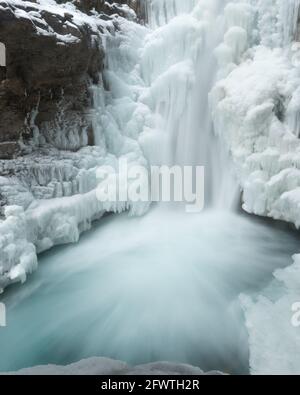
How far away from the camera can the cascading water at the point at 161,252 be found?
208 inches

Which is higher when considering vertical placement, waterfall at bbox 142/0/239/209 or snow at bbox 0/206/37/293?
waterfall at bbox 142/0/239/209

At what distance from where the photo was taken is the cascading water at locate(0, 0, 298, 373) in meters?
5.28

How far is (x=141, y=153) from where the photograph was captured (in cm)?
935

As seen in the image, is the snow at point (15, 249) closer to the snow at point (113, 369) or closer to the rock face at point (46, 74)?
the rock face at point (46, 74)

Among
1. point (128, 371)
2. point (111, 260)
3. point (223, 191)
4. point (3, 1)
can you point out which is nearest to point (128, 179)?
point (111, 260)

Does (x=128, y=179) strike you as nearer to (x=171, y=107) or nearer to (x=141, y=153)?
(x=141, y=153)

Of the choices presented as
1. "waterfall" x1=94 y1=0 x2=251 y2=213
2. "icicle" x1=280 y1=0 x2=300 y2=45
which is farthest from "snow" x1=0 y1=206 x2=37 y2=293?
"icicle" x1=280 y1=0 x2=300 y2=45

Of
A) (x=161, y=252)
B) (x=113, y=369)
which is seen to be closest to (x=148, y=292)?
(x=161, y=252)

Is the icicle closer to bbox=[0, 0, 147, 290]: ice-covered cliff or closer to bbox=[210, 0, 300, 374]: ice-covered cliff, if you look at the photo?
bbox=[210, 0, 300, 374]: ice-covered cliff

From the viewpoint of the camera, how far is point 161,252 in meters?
8.01

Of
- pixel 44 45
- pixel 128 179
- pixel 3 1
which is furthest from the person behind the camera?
pixel 128 179

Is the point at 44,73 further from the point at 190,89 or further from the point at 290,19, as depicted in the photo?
the point at 290,19

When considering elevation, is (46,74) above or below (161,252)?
above

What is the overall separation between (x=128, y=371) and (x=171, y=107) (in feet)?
26.0
